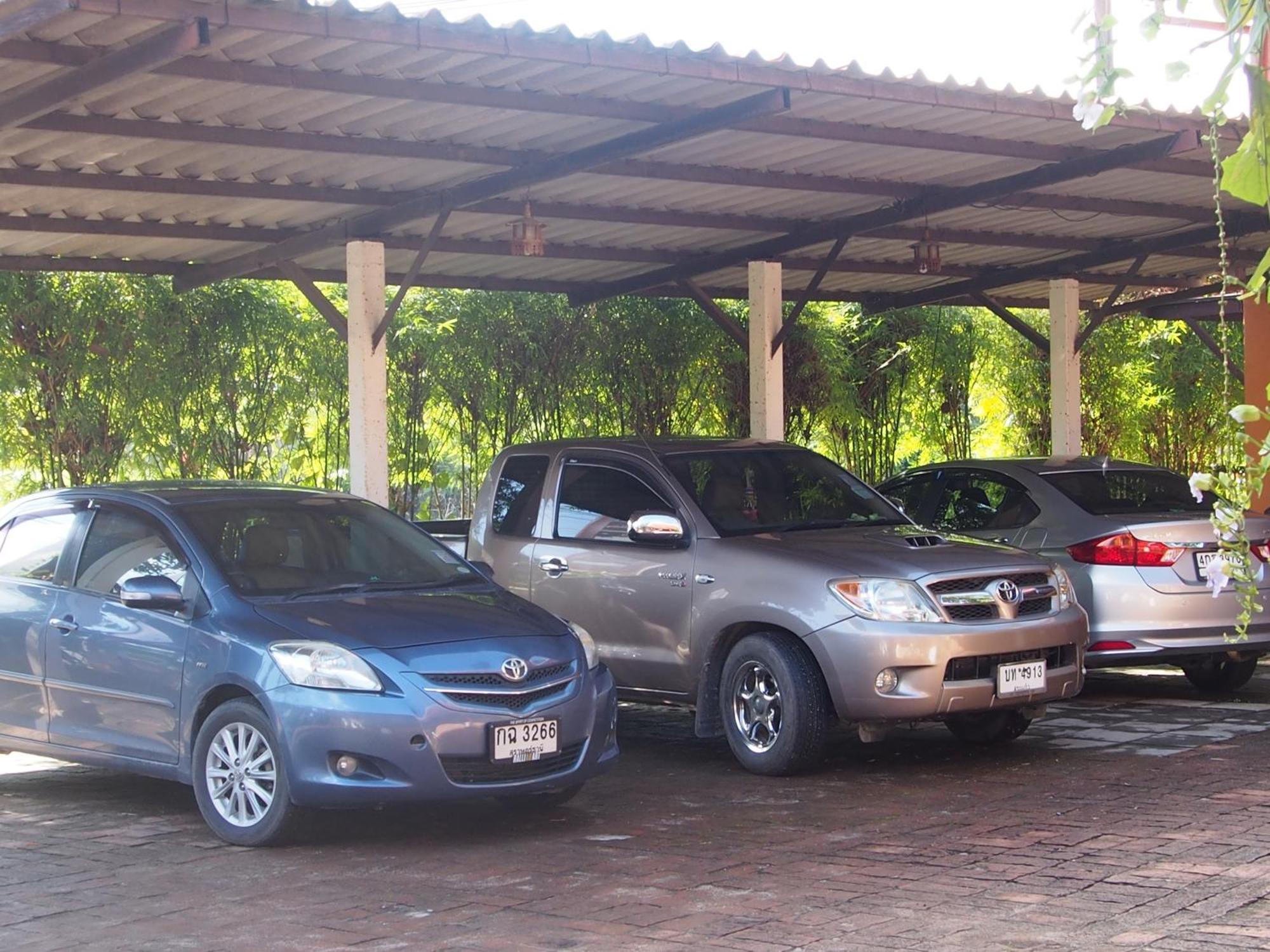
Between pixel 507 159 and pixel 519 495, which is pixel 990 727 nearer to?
pixel 519 495

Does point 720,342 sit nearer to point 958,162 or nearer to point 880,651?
point 958,162

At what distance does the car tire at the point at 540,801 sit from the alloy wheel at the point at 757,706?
1024 millimetres

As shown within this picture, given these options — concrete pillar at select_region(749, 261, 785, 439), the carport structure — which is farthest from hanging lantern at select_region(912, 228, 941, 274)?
concrete pillar at select_region(749, 261, 785, 439)

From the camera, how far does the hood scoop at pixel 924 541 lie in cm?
829

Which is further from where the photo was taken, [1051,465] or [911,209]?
[911,209]

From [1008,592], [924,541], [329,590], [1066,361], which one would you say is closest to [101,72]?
[329,590]

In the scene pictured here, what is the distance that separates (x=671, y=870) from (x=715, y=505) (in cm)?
294

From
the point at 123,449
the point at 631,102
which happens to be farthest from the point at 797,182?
the point at 123,449

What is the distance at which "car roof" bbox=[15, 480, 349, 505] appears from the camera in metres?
7.68

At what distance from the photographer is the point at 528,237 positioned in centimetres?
1138

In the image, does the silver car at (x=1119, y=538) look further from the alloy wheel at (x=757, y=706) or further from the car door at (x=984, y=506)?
the alloy wheel at (x=757, y=706)

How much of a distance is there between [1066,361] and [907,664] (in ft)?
32.2

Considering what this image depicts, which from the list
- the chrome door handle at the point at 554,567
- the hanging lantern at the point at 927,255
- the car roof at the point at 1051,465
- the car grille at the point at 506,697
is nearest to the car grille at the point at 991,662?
the car grille at the point at 506,697

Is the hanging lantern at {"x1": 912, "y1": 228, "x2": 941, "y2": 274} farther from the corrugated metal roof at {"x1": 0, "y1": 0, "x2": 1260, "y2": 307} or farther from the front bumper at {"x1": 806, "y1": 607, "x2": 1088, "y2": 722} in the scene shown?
the front bumper at {"x1": 806, "y1": 607, "x2": 1088, "y2": 722}
